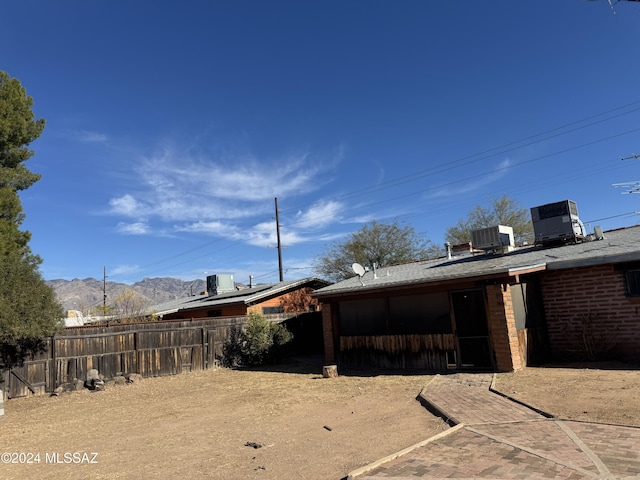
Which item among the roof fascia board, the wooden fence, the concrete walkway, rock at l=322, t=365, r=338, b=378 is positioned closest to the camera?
the concrete walkway

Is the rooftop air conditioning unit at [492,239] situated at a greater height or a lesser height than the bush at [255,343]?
greater

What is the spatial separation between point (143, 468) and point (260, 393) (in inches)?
220

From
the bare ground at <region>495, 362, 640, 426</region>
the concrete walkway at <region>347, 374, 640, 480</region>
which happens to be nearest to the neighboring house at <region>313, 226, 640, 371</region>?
the bare ground at <region>495, 362, 640, 426</region>

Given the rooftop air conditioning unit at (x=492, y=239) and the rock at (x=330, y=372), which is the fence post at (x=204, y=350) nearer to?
the rock at (x=330, y=372)

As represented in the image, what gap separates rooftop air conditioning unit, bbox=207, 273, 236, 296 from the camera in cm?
3043

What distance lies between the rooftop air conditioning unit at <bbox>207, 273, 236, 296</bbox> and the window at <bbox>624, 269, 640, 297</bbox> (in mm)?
24529

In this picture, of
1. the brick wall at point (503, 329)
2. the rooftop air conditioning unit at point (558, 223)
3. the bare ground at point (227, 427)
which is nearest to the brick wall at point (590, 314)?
the brick wall at point (503, 329)

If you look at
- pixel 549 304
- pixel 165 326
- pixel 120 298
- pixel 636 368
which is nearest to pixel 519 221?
pixel 549 304

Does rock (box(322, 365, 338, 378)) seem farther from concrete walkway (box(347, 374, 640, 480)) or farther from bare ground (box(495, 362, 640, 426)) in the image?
concrete walkway (box(347, 374, 640, 480))

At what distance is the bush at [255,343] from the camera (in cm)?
1691

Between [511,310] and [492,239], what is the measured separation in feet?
11.1

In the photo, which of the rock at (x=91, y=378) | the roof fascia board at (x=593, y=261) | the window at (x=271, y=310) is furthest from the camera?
the window at (x=271, y=310)

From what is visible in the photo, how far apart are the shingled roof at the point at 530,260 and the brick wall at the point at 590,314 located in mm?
561

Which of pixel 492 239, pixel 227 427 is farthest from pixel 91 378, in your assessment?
pixel 492 239
